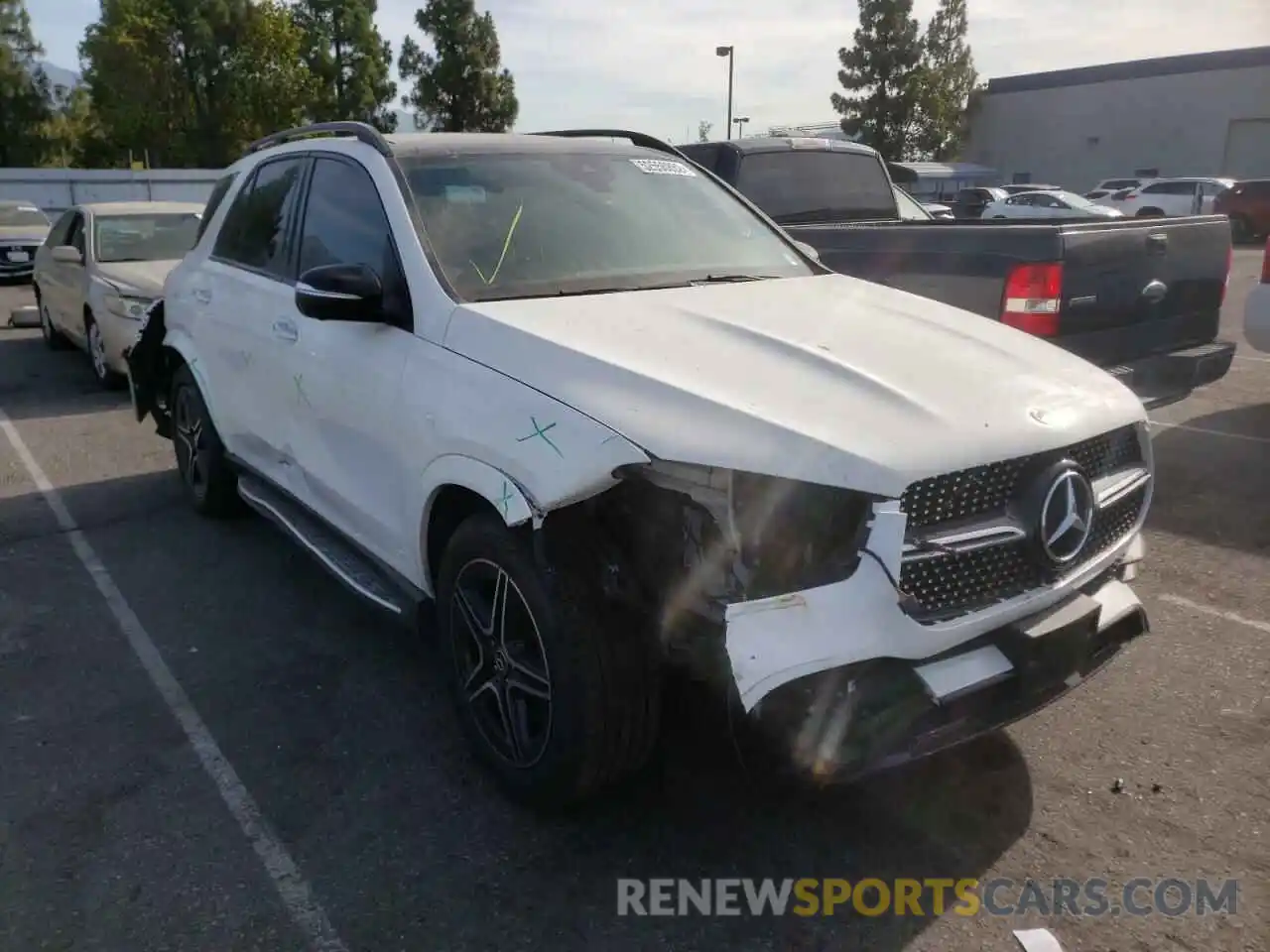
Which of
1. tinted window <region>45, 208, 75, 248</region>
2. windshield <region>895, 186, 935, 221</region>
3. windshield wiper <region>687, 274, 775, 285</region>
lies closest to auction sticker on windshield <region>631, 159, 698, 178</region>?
windshield wiper <region>687, 274, 775, 285</region>

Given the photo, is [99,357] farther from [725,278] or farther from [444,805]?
[444,805]

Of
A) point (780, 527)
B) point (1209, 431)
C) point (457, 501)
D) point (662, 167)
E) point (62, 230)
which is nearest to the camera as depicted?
point (780, 527)

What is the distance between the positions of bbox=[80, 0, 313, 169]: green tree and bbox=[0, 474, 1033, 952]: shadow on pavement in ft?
138

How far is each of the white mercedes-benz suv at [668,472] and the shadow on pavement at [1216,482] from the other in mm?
2497

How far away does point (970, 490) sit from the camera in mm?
2543

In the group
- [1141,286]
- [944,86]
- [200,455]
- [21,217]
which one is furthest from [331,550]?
[944,86]

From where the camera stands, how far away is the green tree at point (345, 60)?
4388cm

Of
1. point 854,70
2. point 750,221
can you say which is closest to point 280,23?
point 854,70

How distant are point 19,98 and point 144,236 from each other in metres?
42.5

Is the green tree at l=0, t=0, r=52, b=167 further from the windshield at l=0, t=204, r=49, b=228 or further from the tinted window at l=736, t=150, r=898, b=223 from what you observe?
the tinted window at l=736, t=150, r=898, b=223

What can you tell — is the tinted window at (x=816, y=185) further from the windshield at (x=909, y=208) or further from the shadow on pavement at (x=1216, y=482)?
the shadow on pavement at (x=1216, y=482)

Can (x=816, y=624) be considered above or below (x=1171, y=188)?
below

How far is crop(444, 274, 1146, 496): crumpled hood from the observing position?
2443 millimetres

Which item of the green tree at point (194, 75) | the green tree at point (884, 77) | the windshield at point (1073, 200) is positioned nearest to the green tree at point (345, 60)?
the green tree at point (194, 75)
